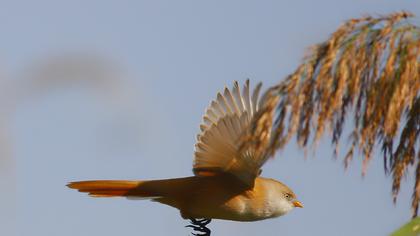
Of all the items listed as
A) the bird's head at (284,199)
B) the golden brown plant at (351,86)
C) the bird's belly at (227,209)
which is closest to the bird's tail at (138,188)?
the bird's belly at (227,209)

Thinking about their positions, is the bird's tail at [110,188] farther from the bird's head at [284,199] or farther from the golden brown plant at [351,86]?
the golden brown plant at [351,86]

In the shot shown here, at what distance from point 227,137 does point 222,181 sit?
0.30 m

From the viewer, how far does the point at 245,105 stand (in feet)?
15.0

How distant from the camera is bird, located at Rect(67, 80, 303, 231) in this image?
4418 mm

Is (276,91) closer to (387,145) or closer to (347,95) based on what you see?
(347,95)

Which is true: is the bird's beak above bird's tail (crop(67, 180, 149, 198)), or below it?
below

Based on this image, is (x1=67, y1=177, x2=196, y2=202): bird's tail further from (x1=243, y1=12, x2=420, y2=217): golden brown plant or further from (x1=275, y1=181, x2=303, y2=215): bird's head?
(x1=243, y1=12, x2=420, y2=217): golden brown plant

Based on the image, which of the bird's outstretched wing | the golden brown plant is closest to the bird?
the bird's outstretched wing

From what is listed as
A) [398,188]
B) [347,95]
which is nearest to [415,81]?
[347,95]

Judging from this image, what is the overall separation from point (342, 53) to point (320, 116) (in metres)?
0.19

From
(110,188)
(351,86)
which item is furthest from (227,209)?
(351,86)

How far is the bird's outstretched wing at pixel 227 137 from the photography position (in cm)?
441

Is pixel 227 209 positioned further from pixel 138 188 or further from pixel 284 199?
pixel 138 188

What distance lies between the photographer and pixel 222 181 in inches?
181
